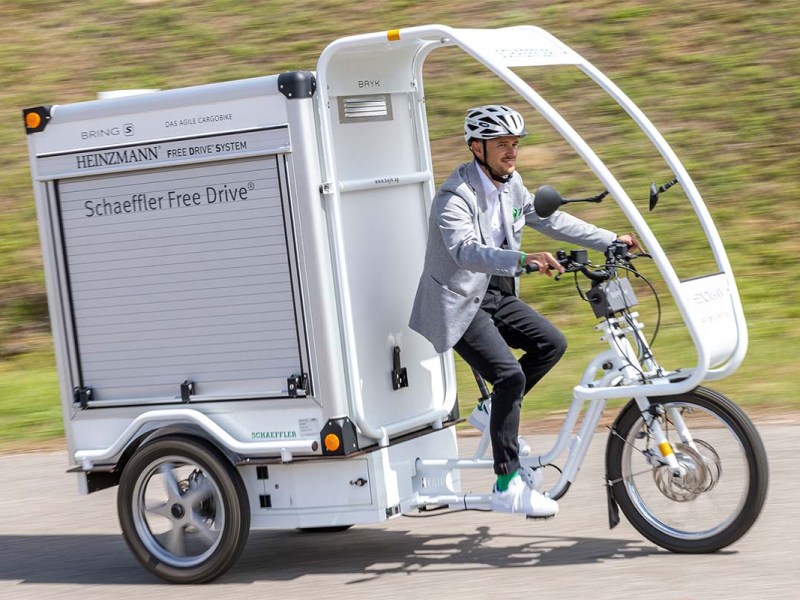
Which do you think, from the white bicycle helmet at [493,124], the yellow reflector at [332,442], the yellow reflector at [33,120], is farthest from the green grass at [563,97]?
the yellow reflector at [33,120]

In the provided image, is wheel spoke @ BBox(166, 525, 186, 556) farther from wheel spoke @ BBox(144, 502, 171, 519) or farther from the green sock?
the green sock

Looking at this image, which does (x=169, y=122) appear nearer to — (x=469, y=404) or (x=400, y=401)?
(x=400, y=401)

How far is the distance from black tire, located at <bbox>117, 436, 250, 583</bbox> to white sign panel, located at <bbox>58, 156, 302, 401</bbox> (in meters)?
0.30

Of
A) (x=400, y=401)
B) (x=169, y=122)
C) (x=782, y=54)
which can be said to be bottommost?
(x=400, y=401)

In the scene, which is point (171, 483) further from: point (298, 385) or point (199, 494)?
point (298, 385)

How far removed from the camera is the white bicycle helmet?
5.72 metres

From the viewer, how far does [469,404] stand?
9.16 m

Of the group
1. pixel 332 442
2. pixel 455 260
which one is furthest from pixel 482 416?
pixel 455 260

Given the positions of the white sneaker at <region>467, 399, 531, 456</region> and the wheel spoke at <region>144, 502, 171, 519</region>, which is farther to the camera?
the white sneaker at <region>467, 399, 531, 456</region>

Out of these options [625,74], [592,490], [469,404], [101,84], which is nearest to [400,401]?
[592,490]

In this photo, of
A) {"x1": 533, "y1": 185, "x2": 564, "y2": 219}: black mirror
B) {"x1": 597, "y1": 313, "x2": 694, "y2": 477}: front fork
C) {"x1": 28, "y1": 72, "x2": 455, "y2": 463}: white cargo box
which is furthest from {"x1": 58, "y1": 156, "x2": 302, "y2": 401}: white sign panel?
{"x1": 597, "y1": 313, "x2": 694, "y2": 477}: front fork

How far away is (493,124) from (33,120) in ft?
7.08

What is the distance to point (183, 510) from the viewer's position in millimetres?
6027

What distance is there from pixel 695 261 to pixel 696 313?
6.37 meters
